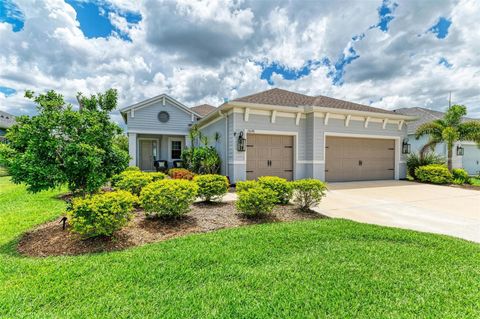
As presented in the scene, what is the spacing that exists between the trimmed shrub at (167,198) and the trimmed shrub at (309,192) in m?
2.69

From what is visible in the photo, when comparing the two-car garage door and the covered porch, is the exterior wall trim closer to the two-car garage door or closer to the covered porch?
the two-car garage door

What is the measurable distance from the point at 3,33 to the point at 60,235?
35.7 feet

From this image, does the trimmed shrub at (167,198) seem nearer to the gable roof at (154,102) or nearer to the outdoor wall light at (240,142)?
the outdoor wall light at (240,142)

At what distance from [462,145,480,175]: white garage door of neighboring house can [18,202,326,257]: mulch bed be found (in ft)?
68.1

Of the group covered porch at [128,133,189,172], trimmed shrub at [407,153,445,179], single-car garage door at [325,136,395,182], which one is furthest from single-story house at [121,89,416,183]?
covered porch at [128,133,189,172]

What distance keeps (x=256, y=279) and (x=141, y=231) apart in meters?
2.60

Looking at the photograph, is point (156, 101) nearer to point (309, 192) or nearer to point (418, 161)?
point (309, 192)

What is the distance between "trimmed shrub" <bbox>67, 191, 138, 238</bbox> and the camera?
3.28 metres

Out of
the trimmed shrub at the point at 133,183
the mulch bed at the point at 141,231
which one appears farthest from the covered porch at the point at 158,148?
the mulch bed at the point at 141,231

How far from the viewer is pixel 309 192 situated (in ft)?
17.7

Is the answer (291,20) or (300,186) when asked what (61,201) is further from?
(291,20)

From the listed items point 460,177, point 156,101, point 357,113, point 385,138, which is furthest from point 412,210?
point 156,101

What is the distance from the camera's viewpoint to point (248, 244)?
3.42m

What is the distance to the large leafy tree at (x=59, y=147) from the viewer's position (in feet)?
11.5
